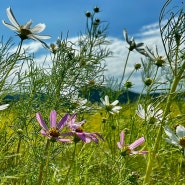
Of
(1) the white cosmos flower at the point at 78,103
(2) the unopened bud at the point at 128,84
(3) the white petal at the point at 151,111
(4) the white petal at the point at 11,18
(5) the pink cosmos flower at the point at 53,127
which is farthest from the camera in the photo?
(2) the unopened bud at the point at 128,84

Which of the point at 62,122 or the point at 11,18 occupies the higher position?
the point at 11,18

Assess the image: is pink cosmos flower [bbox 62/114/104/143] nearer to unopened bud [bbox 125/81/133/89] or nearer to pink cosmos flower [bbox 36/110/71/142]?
pink cosmos flower [bbox 36/110/71/142]

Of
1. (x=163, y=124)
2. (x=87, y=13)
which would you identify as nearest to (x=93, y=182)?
(x=163, y=124)

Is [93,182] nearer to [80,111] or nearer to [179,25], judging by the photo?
[80,111]

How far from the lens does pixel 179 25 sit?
1260mm

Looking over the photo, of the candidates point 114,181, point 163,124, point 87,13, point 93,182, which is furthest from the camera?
point 87,13

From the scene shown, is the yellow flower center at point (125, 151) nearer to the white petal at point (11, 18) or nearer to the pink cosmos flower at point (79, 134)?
the pink cosmos flower at point (79, 134)

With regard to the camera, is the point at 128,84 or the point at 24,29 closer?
the point at 24,29

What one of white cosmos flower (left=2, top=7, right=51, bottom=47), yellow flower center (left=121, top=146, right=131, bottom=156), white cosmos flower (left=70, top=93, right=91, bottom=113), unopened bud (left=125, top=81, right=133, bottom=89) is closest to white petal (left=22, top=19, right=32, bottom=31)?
white cosmos flower (left=2, top=7, right=51, bottom=47)

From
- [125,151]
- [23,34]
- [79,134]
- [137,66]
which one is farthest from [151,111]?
[137,66]

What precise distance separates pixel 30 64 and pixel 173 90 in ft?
2.02

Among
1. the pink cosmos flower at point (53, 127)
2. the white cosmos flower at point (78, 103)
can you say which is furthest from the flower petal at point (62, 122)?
the white cosmos flower at point (78, 103)

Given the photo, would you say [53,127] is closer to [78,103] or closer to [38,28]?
[38,28]

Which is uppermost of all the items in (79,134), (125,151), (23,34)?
(23,34)
